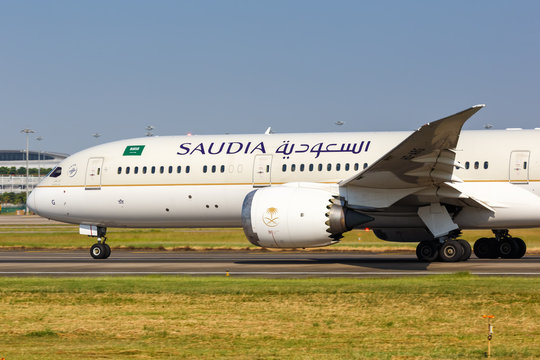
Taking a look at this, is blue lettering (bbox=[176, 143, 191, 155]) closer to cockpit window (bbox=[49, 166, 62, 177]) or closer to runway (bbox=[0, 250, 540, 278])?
runway (bbox=[0, 250, 540, 278])

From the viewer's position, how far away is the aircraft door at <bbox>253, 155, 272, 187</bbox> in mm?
25766

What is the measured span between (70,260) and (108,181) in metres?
3.23

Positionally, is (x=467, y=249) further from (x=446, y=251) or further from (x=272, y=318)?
(x=272, y=318)

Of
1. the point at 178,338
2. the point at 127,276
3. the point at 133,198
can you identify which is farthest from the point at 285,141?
the point at 178,338

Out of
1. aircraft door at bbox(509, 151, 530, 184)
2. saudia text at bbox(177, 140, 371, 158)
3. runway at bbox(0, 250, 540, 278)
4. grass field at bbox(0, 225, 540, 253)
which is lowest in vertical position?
grass field at bbox(0, 225, 540, 253)

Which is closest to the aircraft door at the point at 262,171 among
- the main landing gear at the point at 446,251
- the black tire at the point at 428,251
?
the black tire at the point at 428,251

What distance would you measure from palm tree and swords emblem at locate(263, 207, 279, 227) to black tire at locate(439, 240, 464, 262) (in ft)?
17.2

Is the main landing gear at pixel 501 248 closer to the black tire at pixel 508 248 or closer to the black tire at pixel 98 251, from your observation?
the black tire at pixel 508 248

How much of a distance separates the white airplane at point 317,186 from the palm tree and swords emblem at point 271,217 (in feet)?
0.09

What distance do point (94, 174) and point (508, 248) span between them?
14.4m

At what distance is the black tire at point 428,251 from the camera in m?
23.9

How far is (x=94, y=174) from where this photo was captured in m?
28.3

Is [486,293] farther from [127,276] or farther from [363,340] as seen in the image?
[127,276]

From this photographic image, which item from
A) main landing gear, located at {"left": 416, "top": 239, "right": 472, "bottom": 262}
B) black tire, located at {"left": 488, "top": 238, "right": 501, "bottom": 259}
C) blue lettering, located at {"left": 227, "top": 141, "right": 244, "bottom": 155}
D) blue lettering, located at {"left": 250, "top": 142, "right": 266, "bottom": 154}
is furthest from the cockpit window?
black tire, located at {"left": 488, "top": 238, "right": 501, "bottom": 259}
